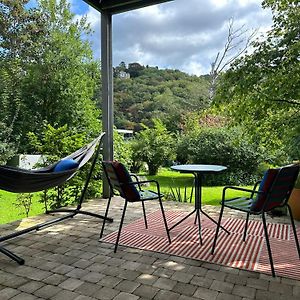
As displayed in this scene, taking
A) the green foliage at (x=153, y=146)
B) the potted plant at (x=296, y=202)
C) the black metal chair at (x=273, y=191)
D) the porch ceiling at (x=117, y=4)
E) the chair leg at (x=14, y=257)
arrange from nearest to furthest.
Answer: the black metal chair at (x=273, y=191) → the chair leg at (x=14, y=257) → the potted plant at (x=296, y=202) → the porch ceiling at (x=117, y=4) → the green foliage at (x=153, y=146)

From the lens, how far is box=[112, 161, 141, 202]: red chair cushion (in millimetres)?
2664

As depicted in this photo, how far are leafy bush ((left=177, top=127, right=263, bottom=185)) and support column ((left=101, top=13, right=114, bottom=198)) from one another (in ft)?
9.49

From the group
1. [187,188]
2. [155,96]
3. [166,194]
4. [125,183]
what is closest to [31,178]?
[125,183]

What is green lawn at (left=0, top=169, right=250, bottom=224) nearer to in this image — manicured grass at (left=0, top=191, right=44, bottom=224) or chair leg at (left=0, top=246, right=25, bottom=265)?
manicured grass at (left=0, top=191, right=44, bottom=224)

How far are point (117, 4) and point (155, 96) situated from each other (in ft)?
9.07

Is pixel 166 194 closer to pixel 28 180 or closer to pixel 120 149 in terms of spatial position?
pixel 120 149

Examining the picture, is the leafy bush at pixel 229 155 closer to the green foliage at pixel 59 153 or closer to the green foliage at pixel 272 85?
the green foliage at pixel 272 85

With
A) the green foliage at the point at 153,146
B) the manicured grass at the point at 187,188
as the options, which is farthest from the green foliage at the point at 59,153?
the green foliage at the point at 153,146

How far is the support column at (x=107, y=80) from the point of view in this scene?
15.4 feet

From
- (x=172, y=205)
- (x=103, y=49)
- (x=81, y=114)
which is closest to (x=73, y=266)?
(x=172, y=205)

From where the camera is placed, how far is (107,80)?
471cm

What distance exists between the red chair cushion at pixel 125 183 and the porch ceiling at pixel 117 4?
2.74 metres

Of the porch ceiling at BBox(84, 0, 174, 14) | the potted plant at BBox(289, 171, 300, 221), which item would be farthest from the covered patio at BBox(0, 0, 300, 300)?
the porch ceiling at BBox(84, 0, 174, 14)

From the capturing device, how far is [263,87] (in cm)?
467
